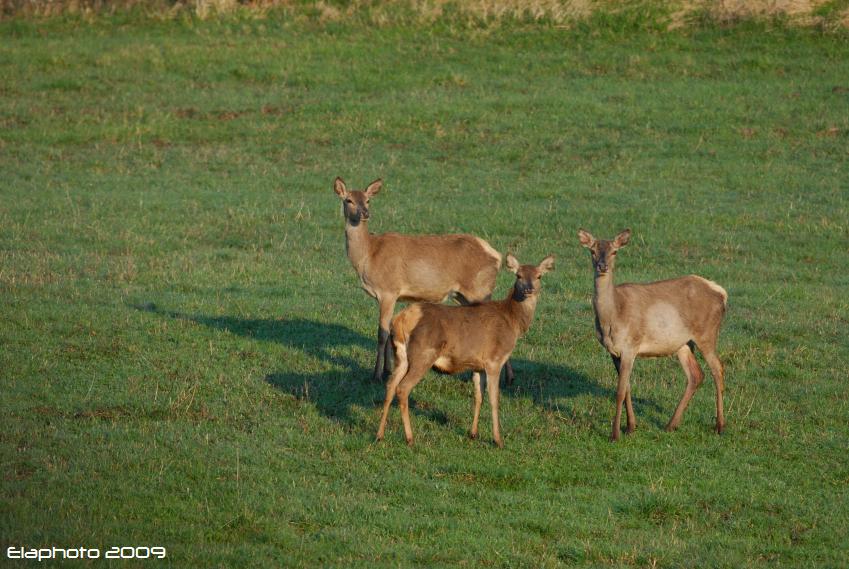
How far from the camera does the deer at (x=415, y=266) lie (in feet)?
46.1

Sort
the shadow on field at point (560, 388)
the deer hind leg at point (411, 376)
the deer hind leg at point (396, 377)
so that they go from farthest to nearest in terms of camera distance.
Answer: the shadow on field at point (560, 388), the deer hind leg at point (396, 377), the deer hind leg at point (411, 376)

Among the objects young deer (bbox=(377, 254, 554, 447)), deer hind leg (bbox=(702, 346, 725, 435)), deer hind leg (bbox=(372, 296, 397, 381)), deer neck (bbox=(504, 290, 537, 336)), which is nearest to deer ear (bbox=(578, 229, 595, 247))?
young deer (bbox=(377, 254, 554, 447))

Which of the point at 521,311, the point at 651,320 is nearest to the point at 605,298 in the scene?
the point at 651,320

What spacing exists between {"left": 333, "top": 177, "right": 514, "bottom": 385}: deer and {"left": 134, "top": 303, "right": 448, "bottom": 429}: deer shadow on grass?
0.55m

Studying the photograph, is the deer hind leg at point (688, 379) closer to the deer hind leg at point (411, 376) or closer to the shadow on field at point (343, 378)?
the shadow on field at point (343, 378)

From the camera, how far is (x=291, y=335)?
1516 cm

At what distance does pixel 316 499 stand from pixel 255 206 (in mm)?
12142

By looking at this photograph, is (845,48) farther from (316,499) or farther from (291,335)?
(316,499)

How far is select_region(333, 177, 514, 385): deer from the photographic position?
14062mm

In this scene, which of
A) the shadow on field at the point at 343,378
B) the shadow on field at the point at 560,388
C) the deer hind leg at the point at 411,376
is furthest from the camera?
the shadow on field at the point at 560,388

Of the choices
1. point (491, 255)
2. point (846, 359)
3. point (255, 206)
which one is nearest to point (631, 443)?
point (491, 255)

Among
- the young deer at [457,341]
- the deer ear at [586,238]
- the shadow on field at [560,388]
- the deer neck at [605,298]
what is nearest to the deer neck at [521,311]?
the young deer at [457,341]

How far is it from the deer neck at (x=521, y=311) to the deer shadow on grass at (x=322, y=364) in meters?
1.18

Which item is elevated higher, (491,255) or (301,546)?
(491,255)
